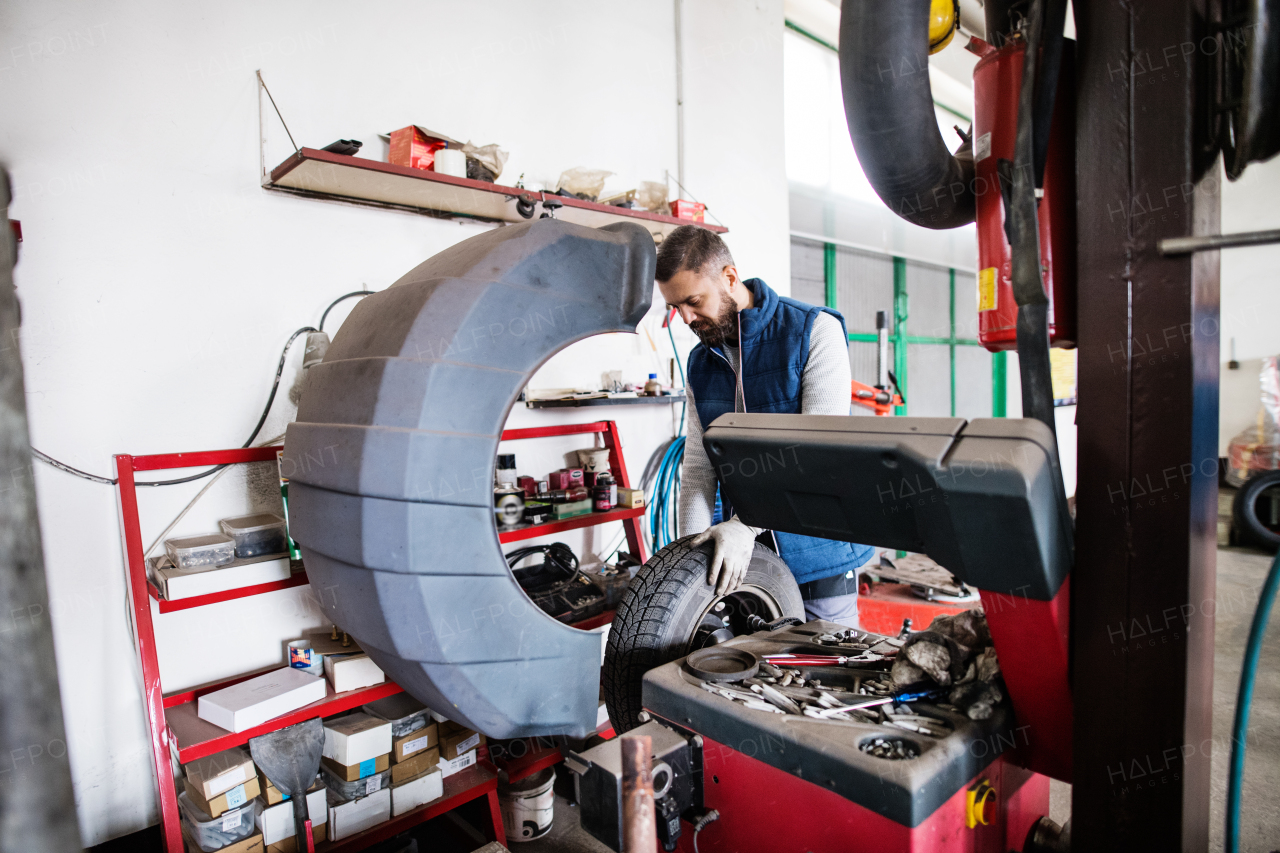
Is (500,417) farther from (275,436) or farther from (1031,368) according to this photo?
(275,436)

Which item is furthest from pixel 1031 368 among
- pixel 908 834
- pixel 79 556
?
pixel 79 556

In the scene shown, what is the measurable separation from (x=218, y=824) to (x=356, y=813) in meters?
0.30

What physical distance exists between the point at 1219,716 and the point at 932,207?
2.76 m

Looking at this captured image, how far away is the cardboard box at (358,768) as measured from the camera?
1586 millimetres

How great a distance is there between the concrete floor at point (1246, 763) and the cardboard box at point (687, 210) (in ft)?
6.94

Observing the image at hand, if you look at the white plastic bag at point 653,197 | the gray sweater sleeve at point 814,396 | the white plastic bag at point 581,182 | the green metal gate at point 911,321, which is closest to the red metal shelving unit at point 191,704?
the gray sweater sleeve at point 814,396

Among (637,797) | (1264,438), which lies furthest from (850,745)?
(1264,438)

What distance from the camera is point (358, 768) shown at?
160 centimetres

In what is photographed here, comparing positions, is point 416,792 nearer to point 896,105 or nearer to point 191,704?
point 191,704

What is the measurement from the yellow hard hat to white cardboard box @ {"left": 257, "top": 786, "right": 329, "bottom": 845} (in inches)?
79.2

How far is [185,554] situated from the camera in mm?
1479

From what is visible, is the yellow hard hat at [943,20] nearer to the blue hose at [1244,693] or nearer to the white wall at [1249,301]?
the blue hose at [1244,693]

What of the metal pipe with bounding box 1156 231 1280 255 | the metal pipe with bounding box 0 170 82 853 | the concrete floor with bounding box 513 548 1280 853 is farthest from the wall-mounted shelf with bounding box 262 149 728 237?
the concrete floor with bounding box 513 548 1280 853

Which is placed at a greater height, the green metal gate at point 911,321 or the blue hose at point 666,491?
the green metal gate at point 911,321
